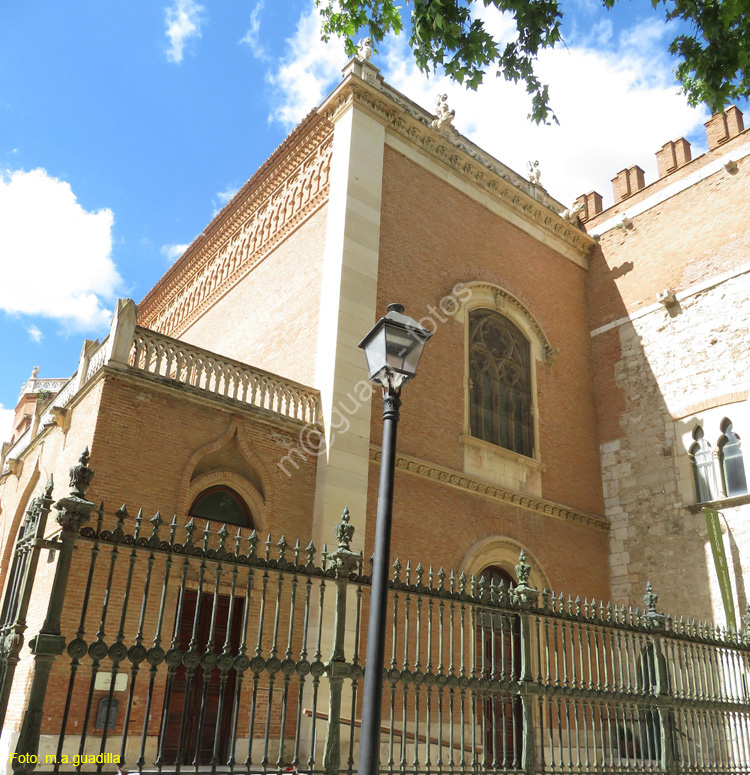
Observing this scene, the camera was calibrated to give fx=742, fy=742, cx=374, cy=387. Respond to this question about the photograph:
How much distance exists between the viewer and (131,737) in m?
8.92

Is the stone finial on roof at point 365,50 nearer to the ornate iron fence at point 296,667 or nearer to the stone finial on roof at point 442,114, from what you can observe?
the stone finial on roof at point 442,114

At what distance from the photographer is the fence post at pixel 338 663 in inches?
210

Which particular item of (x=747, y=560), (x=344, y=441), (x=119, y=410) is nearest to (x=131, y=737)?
(x=119, y=410)

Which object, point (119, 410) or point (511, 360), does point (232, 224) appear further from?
point (119, 410)

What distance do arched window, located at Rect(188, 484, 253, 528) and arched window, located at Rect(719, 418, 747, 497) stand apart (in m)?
9.11

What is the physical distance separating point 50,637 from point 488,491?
32.6 ft

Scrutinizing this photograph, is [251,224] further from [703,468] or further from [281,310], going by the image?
[703,468]

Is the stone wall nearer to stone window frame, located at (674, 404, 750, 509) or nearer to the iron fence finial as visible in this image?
stone window frame, located at (674, 404, 750, 509)

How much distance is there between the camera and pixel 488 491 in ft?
44.4

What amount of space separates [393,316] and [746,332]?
11.3 metres

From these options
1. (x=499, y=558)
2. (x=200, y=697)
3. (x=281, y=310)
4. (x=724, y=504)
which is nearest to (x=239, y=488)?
(x=200, y=697)

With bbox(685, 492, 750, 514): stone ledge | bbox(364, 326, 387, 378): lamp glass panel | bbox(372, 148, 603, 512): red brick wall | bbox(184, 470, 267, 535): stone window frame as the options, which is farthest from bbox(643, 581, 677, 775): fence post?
bbox(685, 492, 750, 514): stone ledge

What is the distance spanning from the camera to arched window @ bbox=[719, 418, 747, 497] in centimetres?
1394

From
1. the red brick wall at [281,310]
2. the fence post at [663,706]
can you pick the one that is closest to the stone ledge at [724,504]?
the fence post at [663,706]
